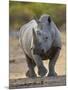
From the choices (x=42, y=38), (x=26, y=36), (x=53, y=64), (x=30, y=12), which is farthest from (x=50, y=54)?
(x=30, y=12)

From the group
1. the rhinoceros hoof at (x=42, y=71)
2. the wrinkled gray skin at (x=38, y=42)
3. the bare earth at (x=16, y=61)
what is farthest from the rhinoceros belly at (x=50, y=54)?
the bare earth at (x=16, y=61)

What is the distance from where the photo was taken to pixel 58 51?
2.75m

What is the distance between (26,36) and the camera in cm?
268

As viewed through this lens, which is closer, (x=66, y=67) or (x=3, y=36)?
(x=3, y=36)

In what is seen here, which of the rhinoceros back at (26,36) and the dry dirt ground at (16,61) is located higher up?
the rhinoceros back at (26,36)

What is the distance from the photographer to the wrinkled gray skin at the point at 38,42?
104 inches

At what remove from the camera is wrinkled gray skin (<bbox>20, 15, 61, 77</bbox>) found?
2.65 meters

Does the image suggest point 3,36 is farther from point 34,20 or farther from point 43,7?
point 43,7

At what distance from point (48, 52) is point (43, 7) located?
1.74ft

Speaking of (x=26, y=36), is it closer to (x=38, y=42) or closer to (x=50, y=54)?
(x=38, y=42)

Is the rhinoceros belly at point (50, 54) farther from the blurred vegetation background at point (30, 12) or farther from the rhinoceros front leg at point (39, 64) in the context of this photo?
the blurred vegetation background at point (30, 12)

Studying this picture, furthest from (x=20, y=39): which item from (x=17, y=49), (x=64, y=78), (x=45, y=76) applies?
(x=64, y=78)

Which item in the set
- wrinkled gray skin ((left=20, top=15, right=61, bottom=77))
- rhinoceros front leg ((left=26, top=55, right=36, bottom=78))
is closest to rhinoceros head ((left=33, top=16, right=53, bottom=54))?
wrinkled gray skin ((left=20, top=15, right=61, bottom=77))

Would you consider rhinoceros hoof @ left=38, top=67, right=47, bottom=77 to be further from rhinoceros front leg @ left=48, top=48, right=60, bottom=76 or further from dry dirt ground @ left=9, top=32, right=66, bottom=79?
dry dirt ground @ left=9, top=32, right=66, bottom=79
